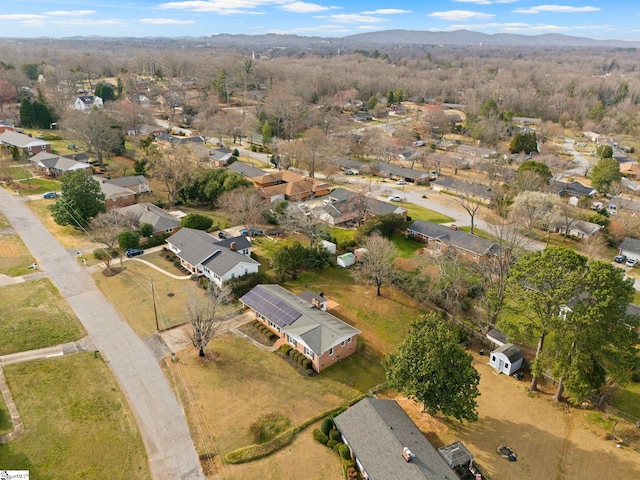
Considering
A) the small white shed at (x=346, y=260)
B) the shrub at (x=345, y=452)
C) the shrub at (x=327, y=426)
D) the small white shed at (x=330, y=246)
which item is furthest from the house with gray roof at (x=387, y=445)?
the small white shed at (x=330, y=246)

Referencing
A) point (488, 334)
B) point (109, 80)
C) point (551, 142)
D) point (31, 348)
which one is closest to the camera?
point (31, 348)

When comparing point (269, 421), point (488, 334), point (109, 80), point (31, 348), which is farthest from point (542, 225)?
point (109, 80)

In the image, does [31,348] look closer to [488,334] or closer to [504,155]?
[488,334]

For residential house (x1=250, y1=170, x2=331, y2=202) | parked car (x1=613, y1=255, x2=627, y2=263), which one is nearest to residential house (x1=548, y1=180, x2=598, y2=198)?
parked car (x1=613, y1=255, x2=627, y2=263)

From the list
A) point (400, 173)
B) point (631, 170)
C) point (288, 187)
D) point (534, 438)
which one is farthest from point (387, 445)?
point (631, 170)

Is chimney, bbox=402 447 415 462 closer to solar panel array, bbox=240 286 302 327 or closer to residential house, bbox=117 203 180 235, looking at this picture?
solar panel array, bbox=240 286 302 327

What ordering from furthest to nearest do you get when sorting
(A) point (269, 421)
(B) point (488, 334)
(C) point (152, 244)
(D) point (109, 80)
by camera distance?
1. (D) point (109, 80)
2. (C) point (152, 244)
3. (B) point (488, 334)
4. (A) point (269, 421)

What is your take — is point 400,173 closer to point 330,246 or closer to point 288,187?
point 288,187
